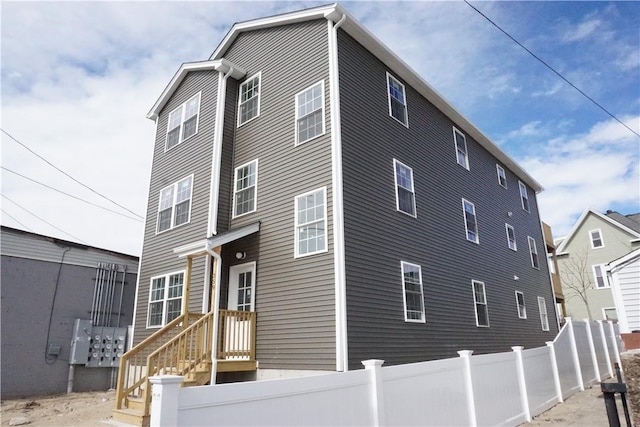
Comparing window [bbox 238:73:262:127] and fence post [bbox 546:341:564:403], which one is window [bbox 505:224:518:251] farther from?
window [bbox 238:73:262:127]

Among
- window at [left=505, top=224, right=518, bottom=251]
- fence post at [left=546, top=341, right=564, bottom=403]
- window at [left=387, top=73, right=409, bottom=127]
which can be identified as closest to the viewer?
fence post at [left=546, top=341, right=564, bottom=403]

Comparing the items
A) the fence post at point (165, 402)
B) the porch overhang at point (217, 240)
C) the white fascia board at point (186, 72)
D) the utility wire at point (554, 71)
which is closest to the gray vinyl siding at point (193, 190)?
the white fascia board at point (186, 72)

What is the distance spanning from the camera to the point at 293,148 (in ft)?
32.9

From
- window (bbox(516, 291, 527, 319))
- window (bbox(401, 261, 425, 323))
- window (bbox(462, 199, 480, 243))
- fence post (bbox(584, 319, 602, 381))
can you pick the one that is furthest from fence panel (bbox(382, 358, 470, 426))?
window (bbox(516, 291, 527, 319))

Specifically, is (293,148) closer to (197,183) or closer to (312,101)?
(312,101)

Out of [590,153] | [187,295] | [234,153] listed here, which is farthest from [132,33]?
[590,153]

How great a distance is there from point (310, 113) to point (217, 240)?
12.3 feet

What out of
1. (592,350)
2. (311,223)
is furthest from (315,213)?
(592,350)

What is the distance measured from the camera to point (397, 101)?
11789mm

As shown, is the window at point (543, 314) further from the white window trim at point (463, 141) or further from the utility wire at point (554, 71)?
the utility wire at point (554, 71)

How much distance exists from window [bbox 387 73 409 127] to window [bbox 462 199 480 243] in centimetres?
395

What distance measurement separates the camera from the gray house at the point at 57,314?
1213 centimetres

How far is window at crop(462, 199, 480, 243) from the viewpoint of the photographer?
13.6 metres

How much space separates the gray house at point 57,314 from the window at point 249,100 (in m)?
7.42
